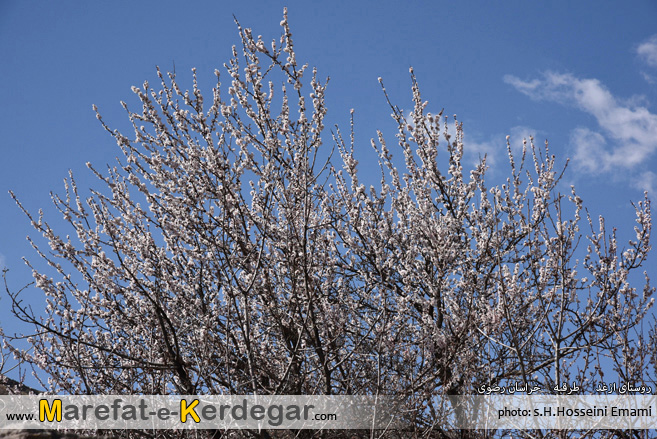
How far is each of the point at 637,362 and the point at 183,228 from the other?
456 centimetres

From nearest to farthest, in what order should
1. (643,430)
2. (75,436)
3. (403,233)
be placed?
1. (75,436)
2. (643,430)
3. (403,233)

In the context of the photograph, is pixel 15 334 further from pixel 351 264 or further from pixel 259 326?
pixel 351 264

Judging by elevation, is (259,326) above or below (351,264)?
below

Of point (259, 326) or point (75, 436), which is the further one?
point (259, 326)

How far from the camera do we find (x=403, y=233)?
763cm

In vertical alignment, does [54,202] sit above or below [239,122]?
below

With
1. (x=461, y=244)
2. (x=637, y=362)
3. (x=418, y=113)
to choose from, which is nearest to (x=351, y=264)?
(x=461, y=244)

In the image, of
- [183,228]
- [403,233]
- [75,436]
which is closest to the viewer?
[75,436]

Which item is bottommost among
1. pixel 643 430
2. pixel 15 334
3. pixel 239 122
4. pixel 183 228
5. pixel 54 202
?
pixel 643 430

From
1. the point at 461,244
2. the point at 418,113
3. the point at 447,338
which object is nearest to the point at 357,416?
the point at 447,338

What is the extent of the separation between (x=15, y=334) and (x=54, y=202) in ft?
6.15

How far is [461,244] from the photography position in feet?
25.3

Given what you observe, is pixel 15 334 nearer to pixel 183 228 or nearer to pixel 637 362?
pixel 183 228

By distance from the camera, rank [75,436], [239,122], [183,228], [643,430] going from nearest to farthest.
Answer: [75,436] → [643,430] → [183,228] → [239,122]
